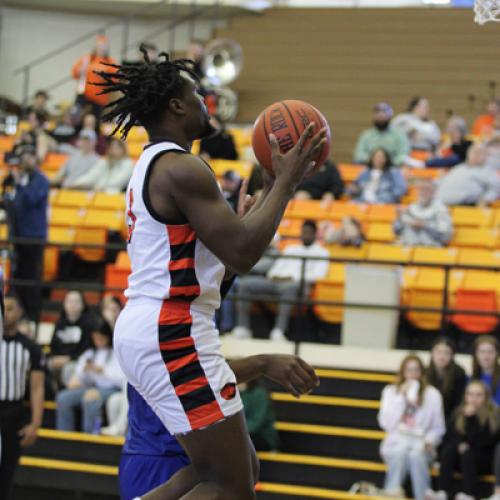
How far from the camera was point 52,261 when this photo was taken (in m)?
12.0

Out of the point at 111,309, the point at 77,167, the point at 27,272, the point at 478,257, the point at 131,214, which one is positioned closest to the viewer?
the point at 131,214

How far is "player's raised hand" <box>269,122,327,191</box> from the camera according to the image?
4012mm

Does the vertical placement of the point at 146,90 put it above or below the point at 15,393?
above

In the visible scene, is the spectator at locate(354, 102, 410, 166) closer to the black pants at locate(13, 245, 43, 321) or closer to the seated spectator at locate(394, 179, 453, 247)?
the seated spectator at locate(394, 179, 453, 247)

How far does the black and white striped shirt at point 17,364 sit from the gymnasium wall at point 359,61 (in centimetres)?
916

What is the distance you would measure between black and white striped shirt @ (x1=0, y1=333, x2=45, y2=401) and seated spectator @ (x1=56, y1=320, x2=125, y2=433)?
2.02 metres

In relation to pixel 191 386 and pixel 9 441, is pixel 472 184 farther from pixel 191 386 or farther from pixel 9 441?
pixel 191 386

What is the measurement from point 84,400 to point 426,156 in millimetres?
5705

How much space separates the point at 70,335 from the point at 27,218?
1.45 meters

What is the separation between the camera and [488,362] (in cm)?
898

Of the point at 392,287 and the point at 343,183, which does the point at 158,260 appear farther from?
the point at 343,183

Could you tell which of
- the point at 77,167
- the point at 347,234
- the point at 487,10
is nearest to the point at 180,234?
the point at 487,10

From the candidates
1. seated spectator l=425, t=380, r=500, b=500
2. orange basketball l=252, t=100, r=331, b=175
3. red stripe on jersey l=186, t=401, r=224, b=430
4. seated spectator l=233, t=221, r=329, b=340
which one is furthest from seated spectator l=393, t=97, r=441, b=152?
red stripe on jersey l=186, t=401, r=224, b=430

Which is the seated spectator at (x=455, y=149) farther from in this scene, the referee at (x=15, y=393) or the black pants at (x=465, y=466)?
the referee at (x=15, y=393)
